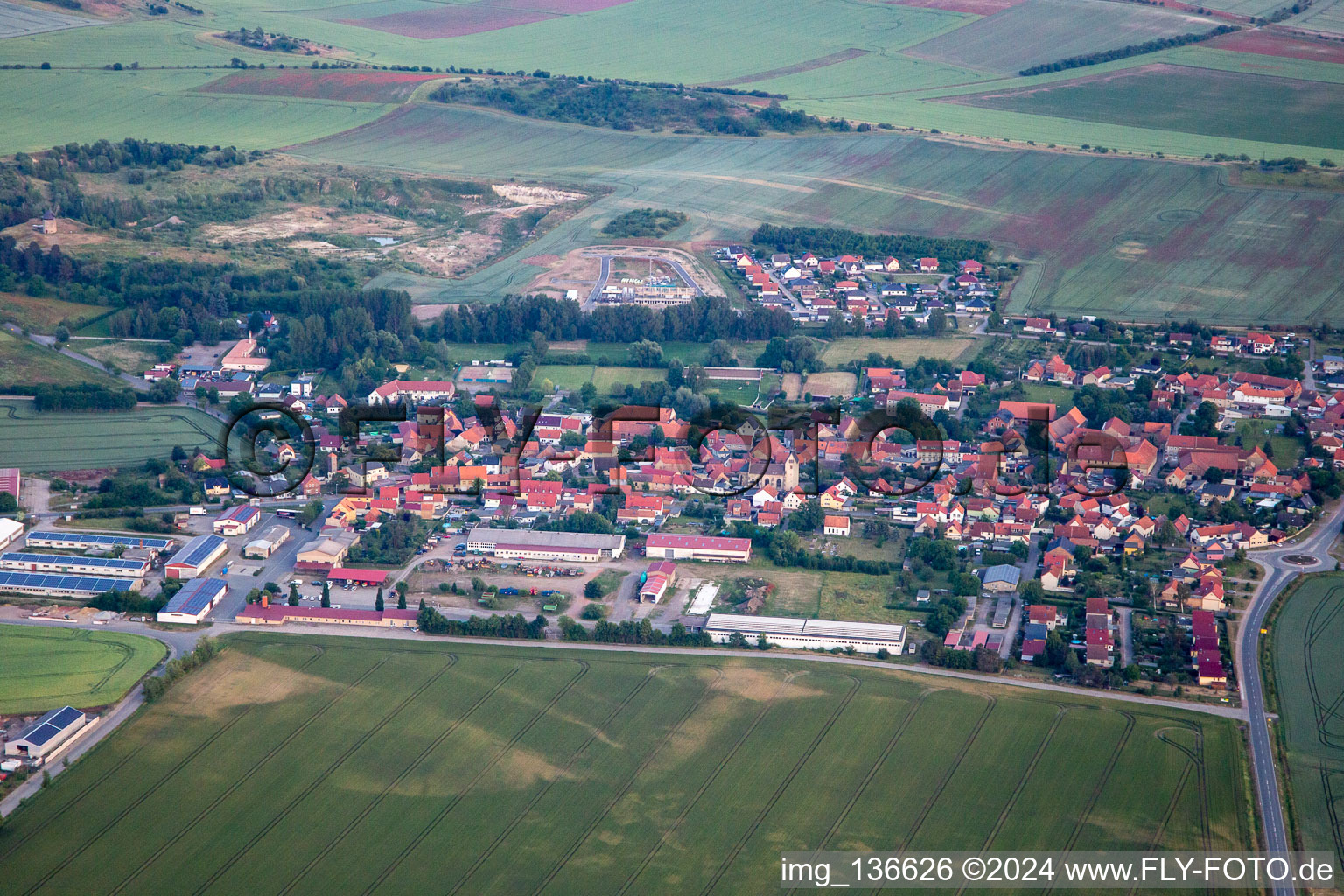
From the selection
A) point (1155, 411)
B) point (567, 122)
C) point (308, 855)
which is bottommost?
point (308, 855)

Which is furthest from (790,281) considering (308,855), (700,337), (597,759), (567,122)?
(308,855)

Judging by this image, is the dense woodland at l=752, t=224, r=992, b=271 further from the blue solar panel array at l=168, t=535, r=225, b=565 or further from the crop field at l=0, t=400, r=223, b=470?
the blue solar panel array at l=168, t=535, r=225, b=565

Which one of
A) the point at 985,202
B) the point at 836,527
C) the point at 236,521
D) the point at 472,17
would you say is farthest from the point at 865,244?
the point at 472,17

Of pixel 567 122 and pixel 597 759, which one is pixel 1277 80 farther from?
pixel 597 759

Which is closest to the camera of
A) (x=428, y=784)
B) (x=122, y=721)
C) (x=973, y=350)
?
(x=428, y=784)

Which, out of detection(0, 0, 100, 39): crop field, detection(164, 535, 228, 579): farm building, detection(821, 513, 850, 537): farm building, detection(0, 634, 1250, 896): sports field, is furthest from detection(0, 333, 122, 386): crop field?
detection(0, 0, 100, 39): crop field

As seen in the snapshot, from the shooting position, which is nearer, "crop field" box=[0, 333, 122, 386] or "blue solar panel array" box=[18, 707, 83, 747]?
"blue solar panel array" box=[18, 707, 83, 747]

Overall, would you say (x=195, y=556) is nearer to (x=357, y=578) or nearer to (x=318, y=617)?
(x=357, y=578)
